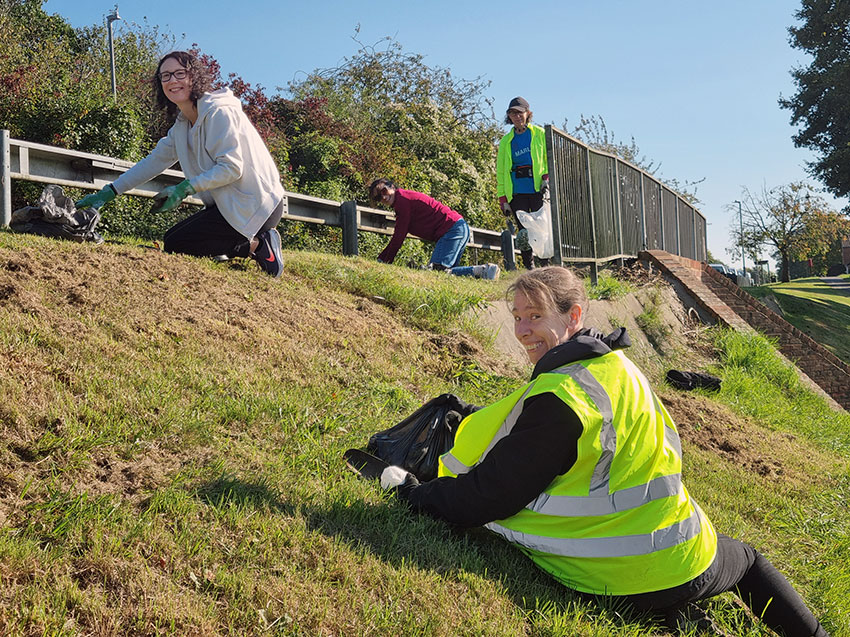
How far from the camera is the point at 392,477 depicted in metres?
3.33

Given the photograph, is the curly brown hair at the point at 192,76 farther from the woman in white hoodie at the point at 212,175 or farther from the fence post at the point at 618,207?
the fence post at the point at 618,207

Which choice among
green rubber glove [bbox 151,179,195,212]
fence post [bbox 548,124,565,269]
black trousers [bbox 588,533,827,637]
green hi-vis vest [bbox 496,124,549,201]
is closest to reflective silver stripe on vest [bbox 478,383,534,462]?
black trousers [bbox 588,533,827,637]

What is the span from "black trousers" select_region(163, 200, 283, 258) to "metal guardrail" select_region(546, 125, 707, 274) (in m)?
5.50

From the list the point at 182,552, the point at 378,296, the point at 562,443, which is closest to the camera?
the point at 182,552

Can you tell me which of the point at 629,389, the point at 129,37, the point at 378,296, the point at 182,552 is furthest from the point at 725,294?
the point at 129,37

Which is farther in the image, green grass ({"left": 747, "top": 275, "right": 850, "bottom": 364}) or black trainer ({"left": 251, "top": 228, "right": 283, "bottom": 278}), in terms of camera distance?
green grass ({"left": 747, "top": 275, "right": 850, "bottom": 364})

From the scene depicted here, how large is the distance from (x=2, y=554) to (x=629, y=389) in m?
2.17

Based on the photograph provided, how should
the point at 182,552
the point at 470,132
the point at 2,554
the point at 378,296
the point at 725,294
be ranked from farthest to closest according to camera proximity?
1. the point at 470,132
2. the point at 725,294
3. the point at 378,296
4. the point at 182,552
5. the point at 2,554

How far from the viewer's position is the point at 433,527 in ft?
10.1

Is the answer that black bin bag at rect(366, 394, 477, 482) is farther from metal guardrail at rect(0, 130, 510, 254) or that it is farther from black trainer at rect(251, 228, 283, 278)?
metal guardrail at rect(0, 130, 510, 254)

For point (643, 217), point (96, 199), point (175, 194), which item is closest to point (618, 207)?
point (643, 217)

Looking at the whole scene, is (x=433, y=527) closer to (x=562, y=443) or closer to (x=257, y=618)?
(x=562, y=443)

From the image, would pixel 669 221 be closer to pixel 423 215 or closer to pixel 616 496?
pixel 423 215

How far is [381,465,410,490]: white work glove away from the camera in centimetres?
331
